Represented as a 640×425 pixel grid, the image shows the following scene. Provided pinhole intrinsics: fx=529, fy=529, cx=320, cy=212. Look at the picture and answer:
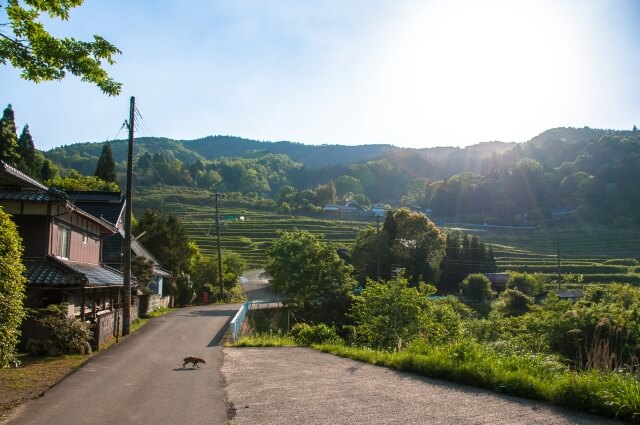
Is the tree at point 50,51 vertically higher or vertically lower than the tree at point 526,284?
higher

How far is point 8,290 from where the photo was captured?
7.76m

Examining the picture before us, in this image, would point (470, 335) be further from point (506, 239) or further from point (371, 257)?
point (506, 239)

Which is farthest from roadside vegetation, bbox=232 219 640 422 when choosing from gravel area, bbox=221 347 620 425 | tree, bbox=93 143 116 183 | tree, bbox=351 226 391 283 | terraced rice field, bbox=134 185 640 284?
terraced rice field, bbox=134 185 640 284

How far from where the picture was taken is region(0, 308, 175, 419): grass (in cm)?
884

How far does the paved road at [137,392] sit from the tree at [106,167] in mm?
36775

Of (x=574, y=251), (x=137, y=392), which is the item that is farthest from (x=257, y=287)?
(x=137, y=392)

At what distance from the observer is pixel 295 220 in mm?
93062

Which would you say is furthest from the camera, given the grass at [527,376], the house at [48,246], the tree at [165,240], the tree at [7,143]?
the tree at [7,143]

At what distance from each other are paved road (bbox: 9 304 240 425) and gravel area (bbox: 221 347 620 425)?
20.6 inches

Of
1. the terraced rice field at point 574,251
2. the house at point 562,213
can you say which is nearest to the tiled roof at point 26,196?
the terraced rice field at point 574,251

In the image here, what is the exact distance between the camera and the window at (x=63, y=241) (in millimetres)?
16975

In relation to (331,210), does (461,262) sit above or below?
below

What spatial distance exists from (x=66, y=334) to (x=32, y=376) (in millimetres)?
3195

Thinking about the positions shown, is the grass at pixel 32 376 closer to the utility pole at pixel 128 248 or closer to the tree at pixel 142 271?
the utility pole at pixel 128 248
